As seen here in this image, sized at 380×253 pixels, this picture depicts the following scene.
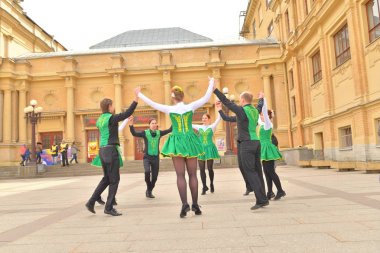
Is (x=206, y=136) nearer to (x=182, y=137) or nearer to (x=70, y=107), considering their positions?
(x=182, y=137)

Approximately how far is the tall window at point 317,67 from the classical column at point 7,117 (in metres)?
23.3

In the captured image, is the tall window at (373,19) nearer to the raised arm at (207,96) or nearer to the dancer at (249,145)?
the dancer at (249,145)

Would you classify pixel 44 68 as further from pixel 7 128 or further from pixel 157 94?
pixel 157 94

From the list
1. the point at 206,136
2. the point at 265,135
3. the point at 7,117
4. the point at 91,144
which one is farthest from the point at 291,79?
the point at 7,117

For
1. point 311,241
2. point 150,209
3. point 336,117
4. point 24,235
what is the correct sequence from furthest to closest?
point 336,117 → point 150,209 → point 24,235 → point 311,241

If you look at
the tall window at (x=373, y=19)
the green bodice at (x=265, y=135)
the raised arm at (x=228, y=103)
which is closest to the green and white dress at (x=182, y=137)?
the raised arm at (x=228, y=103)

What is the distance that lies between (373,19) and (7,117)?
87.0 feet

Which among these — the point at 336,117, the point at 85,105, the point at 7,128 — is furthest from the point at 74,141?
the point at 336,117

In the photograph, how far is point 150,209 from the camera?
21.7 feet

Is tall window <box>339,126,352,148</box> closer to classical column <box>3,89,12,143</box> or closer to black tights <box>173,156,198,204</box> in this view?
black tights <box>173,156,198,204</box>

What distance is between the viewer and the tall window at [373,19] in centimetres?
1445

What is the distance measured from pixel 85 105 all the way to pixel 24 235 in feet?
87.0

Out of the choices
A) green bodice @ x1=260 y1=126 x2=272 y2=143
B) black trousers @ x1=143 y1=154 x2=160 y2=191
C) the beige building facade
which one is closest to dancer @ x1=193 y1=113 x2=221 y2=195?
black trousers @ x1=143 y1=154 x2=160 y2=191

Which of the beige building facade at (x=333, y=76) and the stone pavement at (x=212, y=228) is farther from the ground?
the beige building facade at (x=333, y=76)
